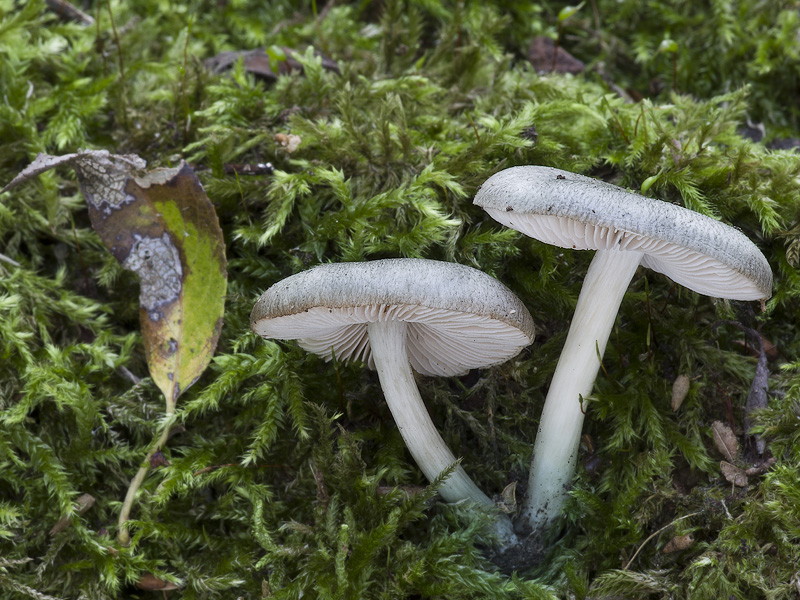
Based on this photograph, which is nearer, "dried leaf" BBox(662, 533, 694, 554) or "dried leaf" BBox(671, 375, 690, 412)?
"dried leaf" BBox(662, 533, 694, 554)

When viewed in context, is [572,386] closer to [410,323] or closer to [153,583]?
[410,323]

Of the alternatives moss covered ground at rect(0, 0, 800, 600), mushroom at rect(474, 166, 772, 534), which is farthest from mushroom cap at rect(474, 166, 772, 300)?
moss covered ground at rect(0, 0, 800, 600)

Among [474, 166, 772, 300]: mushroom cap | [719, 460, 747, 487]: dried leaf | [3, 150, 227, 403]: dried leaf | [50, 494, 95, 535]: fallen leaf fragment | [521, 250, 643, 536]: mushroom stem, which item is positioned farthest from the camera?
[3, 150, 227, 403]: dried leaf

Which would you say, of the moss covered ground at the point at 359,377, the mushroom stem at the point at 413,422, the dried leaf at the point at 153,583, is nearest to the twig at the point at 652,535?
the moss covered ground at the point at 359,377

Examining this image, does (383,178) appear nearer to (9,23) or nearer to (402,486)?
(402,486)

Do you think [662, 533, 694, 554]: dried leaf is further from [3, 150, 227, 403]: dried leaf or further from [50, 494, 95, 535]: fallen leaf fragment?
[50, 494, 95, 535]: fallen leaf fragment

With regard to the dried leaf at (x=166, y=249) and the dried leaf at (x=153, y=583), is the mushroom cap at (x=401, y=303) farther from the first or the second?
the dried leaf at (x=153, y=583)

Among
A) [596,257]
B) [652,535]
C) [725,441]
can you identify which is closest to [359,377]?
[596,257]
